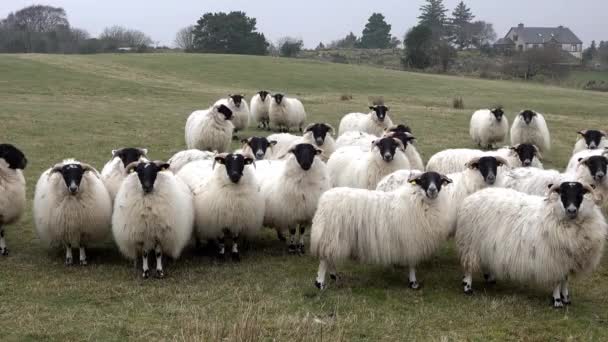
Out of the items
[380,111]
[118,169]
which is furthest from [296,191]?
[380,111]

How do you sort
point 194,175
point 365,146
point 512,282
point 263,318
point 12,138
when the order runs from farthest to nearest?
point 12,138, point 365,146, point 194,175, point 512,282, point 263,318

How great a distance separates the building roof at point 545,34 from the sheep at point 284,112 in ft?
416

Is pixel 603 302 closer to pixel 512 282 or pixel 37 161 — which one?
pixel 512 282

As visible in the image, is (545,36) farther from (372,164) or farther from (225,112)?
(372,164)

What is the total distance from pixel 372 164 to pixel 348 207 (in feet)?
10.4

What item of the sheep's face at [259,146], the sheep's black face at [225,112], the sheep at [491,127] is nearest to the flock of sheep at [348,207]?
the sheep's face at [259,146]

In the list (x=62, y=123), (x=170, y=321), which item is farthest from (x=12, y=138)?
(x=170, y=321)

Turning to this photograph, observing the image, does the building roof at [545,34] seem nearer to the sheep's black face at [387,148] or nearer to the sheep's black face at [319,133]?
the sheep's black face at [319,133]

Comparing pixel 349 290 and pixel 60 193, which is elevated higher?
pixel 60 193

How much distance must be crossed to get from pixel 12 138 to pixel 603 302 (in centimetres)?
1846

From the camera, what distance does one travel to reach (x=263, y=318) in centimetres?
710

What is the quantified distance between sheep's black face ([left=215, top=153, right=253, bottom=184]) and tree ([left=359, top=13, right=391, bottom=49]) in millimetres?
114655

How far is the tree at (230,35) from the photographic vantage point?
87.5 m

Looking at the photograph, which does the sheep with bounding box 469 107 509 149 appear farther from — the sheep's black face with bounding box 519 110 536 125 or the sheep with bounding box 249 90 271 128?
the sheep with bounding box 249 90 271 128
